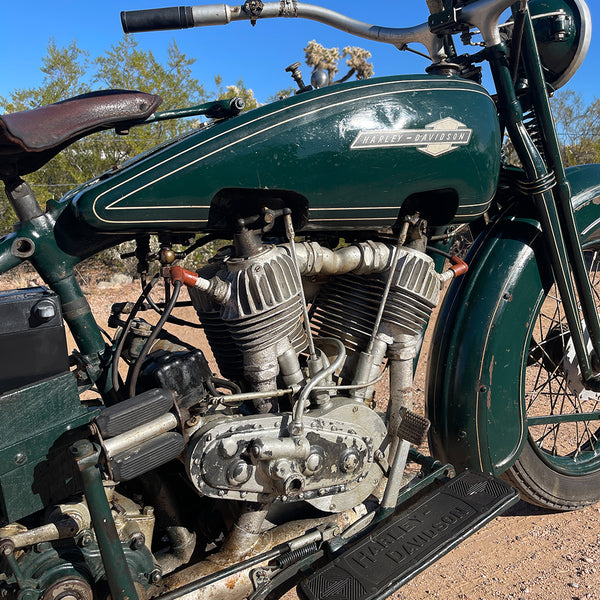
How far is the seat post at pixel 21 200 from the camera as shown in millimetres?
1797

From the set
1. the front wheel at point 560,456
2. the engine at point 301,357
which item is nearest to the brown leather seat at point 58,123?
the engine at point 301,357

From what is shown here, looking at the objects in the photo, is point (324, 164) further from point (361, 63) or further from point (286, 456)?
point (361, 63)

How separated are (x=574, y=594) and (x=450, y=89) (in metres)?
2.09

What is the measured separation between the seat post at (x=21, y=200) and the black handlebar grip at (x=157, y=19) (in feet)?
2.62

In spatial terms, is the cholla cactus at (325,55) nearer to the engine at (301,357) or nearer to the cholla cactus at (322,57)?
the cholla cactus at (322,57)

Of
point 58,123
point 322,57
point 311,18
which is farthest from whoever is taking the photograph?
point 322,57

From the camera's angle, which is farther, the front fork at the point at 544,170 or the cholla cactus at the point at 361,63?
the cholla cactus at the point at 361,63

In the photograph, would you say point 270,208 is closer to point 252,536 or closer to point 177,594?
point 252,536

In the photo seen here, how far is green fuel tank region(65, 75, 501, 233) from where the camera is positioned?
5.84ft

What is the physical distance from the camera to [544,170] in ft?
7.89

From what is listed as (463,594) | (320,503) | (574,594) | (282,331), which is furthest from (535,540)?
(282,331)

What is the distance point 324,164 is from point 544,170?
1.07 meters

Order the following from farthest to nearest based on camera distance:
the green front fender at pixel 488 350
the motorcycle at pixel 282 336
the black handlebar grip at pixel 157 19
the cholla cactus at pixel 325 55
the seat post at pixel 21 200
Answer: the cholla cactus at pixel 325 55 → the green front fender at pixel 488 350 → the black handlebar grip at pixel 157 19 → the seat post at pixel 21 200 → the motorcycle at pixel 282 336

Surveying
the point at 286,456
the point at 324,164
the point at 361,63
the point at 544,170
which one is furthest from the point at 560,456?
the point at 361,63
